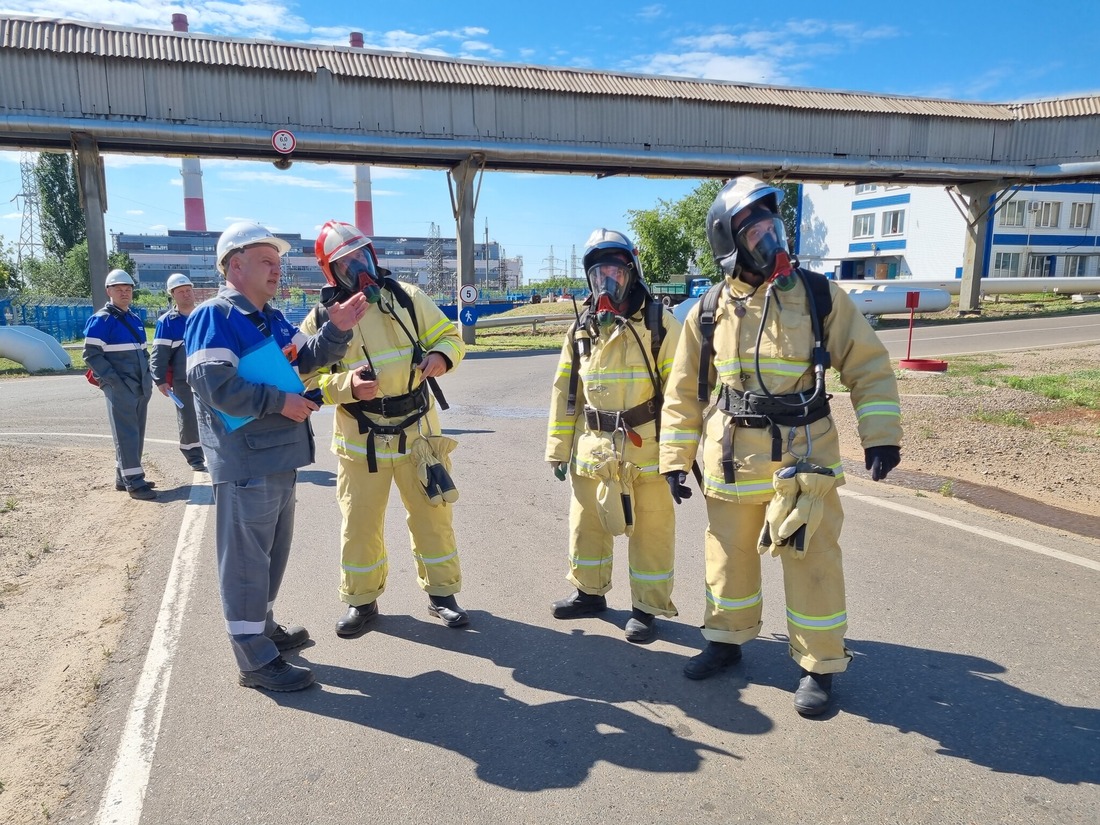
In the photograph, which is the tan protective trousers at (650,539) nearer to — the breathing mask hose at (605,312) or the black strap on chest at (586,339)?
the black strap on chest at (586,339)

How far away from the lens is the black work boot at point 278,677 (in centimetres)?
341

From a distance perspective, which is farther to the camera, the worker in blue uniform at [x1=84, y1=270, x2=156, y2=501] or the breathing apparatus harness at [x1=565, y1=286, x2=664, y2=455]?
the worker in blue uniform at [x1=84, y1=270, x2=156, y2=501]

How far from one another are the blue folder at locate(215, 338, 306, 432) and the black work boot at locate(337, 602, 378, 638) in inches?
51.3

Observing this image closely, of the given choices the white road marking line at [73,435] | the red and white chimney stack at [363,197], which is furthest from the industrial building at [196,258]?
the white road marking line at [73,435]

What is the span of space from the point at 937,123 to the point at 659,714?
27.5m

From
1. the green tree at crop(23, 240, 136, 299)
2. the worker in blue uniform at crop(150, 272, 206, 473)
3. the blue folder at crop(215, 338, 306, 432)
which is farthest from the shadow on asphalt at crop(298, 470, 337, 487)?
the green tree at crop(23, 240, 136, 299)

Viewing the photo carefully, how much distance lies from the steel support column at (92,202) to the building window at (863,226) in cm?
4880

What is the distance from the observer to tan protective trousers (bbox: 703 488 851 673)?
321 cm

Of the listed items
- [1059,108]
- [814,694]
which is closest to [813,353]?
[814,694]

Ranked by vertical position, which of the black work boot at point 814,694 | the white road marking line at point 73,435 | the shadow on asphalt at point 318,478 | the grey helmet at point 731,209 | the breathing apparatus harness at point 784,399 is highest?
the grey helmet at point 731,209

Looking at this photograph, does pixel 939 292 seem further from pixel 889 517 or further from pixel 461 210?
pixel 889 517

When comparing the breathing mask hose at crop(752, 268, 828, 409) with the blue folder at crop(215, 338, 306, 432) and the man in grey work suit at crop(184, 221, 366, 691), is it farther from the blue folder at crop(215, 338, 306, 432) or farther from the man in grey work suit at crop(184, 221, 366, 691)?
the blue folder at crop(215, 338, 306, 432)

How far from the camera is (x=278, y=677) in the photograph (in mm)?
3412

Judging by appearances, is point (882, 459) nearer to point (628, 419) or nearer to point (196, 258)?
point (628, 419)
